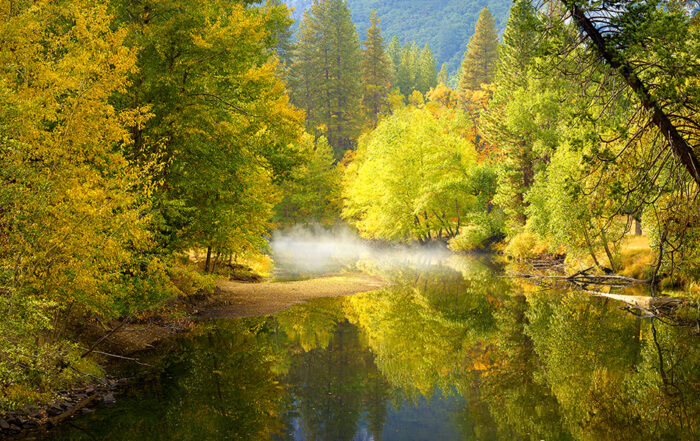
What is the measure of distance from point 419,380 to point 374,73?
225 feet

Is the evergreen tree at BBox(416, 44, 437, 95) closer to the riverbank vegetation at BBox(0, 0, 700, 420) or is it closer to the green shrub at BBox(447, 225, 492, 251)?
the riverbank vegetation at BBox(0, 0, 700, 420)

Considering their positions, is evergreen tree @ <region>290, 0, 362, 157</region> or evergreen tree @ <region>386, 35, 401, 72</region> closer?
evergreen tree @ <region>290, 0, 362, 157</region>

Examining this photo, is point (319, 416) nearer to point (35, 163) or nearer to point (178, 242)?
point (35, 163)

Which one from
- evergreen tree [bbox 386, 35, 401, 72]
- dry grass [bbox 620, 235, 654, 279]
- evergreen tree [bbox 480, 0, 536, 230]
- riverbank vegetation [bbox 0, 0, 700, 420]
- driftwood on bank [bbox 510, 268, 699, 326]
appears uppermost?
evergreen tree [bbox 386, 35, 401, 72]

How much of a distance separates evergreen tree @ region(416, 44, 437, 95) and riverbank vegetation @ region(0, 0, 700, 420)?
51.6 metres

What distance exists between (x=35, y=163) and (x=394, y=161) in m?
34.4

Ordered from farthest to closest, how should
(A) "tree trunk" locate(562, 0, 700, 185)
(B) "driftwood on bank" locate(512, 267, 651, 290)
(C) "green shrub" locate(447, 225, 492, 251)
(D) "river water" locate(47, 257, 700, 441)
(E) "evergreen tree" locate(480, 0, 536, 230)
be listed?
(C) "green shrub" locate(447, 225, 492, 251) → (E) "evergreen tree" locate(480, 0, 536, 230) → (B) "driftwood on bank" locate(512, 267, 651, 290) → (D) "river water" locate(47, 257, 700, 441) → (A) "tree trunk" locate(562, 0, 700, 185)

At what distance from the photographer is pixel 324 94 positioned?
7056 cm

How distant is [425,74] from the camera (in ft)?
294

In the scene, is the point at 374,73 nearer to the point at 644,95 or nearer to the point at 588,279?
the point at 588,279

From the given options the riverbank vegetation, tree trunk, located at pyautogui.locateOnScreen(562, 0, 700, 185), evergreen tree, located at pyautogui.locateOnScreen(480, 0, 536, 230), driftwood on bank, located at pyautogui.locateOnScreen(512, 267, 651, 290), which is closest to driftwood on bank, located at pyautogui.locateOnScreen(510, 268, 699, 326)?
driftwood on bank, located at pyautogui.locateOnScreen(512, 267, 651, 290)

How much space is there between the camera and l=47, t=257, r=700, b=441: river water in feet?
29.0

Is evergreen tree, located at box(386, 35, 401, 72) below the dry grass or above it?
above

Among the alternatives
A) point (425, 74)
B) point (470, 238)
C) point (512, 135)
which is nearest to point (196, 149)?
point (512, 135)
